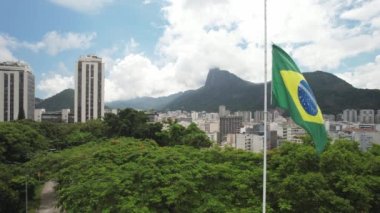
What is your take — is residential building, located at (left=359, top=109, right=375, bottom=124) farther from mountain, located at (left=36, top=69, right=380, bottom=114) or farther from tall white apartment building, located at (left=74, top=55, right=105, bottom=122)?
tall white apartment building, located at (left=74, top=55, right=105, bottom=122)

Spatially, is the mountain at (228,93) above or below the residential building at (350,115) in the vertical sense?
above

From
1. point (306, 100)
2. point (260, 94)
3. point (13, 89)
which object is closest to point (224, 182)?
point (306, 100)

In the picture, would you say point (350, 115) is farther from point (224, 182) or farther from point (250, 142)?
point (224, 182)

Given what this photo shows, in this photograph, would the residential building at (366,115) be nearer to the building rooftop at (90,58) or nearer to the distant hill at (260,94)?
the distant hill at (260,94)

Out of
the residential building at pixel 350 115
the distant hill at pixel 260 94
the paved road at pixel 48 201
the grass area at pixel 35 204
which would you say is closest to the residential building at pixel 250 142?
the paved road at pixel 48 201

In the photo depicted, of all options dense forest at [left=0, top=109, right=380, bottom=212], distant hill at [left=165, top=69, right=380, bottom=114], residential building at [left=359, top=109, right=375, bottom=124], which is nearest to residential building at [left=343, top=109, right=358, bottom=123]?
residential building at [left=359, top=109, right=375, bottom=124]

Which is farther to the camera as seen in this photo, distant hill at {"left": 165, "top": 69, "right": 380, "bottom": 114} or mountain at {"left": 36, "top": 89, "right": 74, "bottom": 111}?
mountain at {"left": 36, "top": 89, "right": 74, "bottom": 111}
